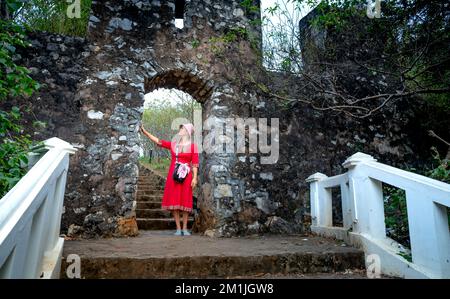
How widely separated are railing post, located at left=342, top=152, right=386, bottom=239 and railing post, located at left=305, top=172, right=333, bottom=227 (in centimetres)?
89

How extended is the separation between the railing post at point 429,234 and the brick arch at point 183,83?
3264 mm

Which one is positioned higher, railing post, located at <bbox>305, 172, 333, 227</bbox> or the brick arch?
the brick arch

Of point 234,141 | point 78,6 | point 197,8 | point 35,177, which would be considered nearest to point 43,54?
point 78,6

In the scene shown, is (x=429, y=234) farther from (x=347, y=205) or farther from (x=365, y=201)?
(x=347, y=205)

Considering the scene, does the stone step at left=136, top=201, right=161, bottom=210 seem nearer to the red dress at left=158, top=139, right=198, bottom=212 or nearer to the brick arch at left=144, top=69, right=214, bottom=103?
the red dress at left=158, top=139, right=198, bottom=212

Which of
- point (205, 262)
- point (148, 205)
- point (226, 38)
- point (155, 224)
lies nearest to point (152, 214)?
point (148, 205)

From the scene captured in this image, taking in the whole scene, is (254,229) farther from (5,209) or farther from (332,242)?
(5,209)

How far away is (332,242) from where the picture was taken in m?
3.33

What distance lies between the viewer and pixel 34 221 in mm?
1663

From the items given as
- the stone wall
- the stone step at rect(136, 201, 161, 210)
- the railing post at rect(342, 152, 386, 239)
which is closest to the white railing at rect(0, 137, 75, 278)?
the stone wall

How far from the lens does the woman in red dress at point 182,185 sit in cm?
403

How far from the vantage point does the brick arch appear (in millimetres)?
4596

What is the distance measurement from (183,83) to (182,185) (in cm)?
176

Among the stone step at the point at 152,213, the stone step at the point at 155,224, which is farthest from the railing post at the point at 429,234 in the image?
the stone step at the point at 152,213
